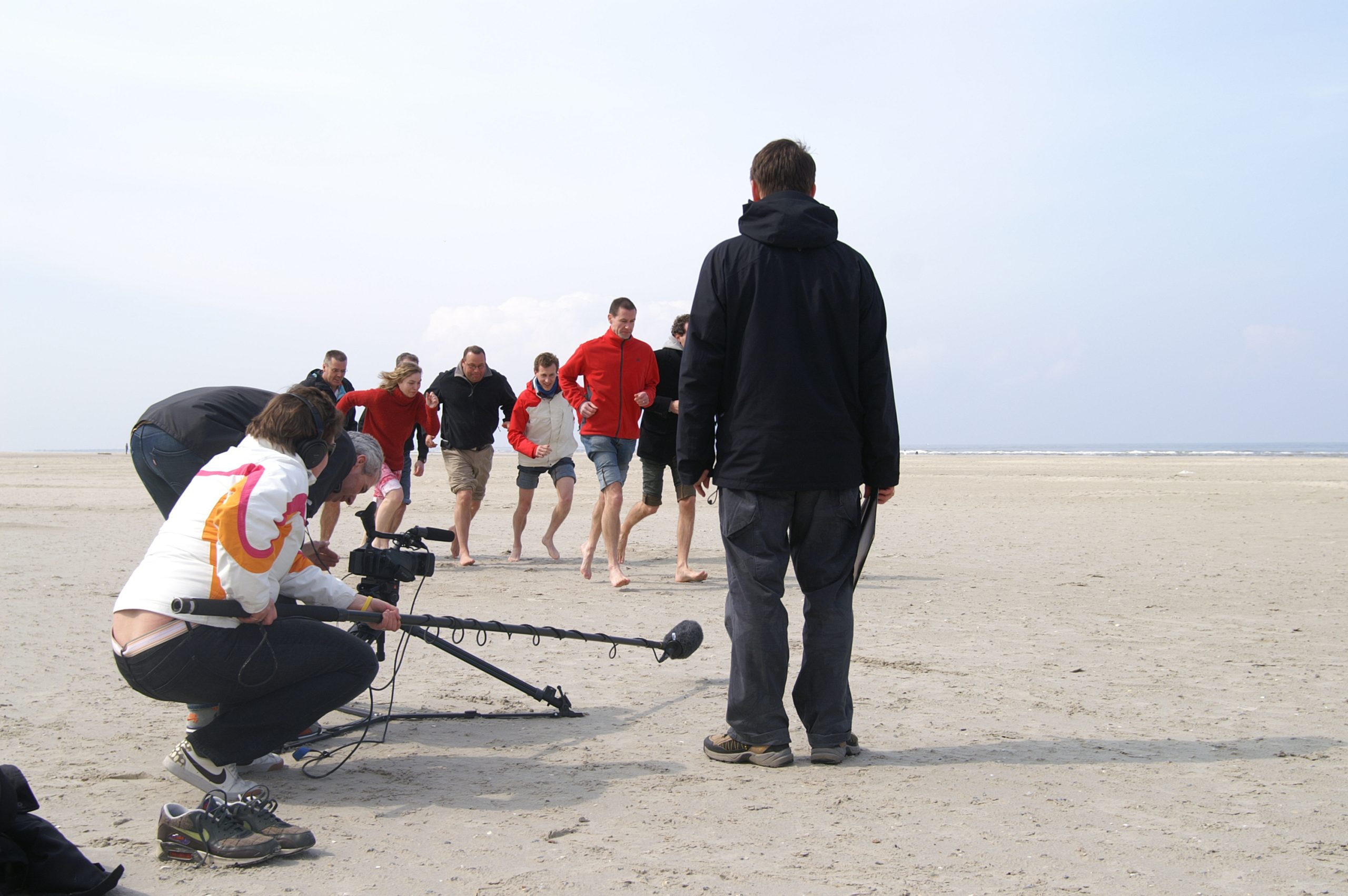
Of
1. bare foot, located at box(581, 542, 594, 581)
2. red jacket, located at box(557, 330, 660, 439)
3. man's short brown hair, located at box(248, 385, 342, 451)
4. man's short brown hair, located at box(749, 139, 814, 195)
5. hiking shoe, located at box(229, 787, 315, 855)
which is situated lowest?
hiking shoe, located at box(229, 787, 315, 855)

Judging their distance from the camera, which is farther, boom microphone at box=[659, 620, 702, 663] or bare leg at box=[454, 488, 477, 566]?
bare leg at box=[454, 488, 477, 566]

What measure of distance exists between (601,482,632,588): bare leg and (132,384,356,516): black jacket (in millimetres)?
3957

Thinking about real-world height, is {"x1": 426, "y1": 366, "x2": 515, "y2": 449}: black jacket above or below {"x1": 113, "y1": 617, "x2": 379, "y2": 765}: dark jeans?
above

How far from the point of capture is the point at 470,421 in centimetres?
1008

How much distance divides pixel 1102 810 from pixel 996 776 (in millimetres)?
423

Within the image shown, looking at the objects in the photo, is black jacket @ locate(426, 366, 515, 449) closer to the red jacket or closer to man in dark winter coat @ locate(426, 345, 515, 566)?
man in dark winter coat @ locate(426, 345, 515, 566)

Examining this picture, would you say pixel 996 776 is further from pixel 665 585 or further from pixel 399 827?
pixel 665 585

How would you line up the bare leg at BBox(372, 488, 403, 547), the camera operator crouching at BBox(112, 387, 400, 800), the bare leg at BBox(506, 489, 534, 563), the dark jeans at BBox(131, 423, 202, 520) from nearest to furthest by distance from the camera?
the camera operator crouching at BBox(112, 387, 400, 800), the dark jeans at BBox(131, 423, 202, 520), the bare leg at BBox(372, 488, 403, 547), the bare leg at BBox(506, 489, 534, 563)

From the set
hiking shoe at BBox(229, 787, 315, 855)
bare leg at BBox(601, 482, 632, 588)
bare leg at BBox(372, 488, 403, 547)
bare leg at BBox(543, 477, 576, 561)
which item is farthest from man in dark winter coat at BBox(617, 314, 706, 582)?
hiking shoe at BBox(229, 787, 315, 855)

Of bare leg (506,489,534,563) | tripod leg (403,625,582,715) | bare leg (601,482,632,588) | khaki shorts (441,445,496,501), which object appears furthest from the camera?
bare leg (506,489,534,563)

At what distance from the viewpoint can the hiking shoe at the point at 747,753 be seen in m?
3.84

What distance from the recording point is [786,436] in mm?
3844

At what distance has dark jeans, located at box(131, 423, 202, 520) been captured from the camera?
14.3 ft

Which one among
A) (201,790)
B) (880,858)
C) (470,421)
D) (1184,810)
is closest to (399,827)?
(201,790)
